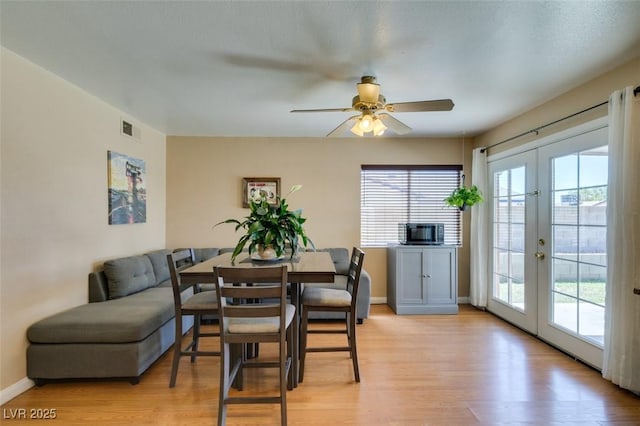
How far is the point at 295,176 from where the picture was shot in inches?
176

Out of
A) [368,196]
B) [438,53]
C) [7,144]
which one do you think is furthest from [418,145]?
[7,144]

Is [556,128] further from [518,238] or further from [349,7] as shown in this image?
[349,7]

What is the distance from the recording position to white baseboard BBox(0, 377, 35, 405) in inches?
82.2

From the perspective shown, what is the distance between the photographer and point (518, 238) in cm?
350

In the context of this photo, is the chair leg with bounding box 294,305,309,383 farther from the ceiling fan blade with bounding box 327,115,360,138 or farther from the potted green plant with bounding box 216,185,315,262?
the ceiling fan blade with bounding box 327,115,360,138

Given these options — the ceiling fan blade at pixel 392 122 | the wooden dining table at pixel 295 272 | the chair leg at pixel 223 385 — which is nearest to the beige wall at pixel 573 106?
the ceiling fan blade at pixel 392 122

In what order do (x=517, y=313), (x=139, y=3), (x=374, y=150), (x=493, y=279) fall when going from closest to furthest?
(x=139, y=3) < (x=517, y=313) < (x=493, y=279) < (x=374, y=150)

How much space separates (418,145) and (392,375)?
3.19m

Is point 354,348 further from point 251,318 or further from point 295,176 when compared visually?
point 295,176

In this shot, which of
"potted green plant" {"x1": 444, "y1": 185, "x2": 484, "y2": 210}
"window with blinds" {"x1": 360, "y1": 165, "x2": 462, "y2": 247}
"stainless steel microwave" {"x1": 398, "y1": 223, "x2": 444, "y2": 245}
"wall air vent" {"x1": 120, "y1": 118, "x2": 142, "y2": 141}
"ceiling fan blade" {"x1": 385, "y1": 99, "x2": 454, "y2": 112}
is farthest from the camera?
"window with blinds" {"x1": 360, "y1": 165, "x2": 462, "y2": 247}

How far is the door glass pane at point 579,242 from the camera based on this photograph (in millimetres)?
2508

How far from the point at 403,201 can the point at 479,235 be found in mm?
1108

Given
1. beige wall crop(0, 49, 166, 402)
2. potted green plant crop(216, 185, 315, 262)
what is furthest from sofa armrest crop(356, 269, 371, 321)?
beige wall crop(0, 49, 166, 402)

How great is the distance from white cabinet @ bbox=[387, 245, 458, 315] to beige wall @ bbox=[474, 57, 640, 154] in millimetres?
1546
